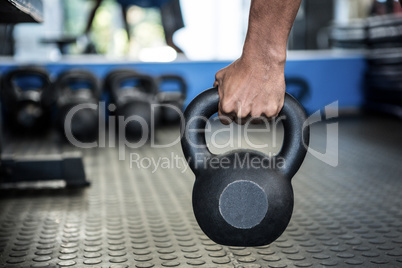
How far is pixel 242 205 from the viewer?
870 millimetres

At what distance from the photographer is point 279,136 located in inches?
131

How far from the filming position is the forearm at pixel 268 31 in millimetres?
847

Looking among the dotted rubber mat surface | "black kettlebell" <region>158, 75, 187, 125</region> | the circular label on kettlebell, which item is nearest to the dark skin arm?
the circular label on kettlebell

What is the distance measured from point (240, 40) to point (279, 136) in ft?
20.1

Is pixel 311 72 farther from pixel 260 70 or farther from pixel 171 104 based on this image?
pixel 260 70

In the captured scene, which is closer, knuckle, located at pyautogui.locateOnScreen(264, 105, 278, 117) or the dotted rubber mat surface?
knuckle, located at pyautogui.locateOnScreen(264, 105, 278, 117)

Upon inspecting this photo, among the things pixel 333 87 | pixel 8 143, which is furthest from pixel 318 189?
pixel 333 87

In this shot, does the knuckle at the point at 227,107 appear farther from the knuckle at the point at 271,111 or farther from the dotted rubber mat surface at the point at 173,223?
the dotted rubber mat surface at the point at 173,223

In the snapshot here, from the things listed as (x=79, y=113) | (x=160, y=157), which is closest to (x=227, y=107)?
(x=160, y=157)

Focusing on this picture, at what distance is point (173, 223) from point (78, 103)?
5.93 feet

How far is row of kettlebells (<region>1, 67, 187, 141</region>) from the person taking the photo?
118 inches

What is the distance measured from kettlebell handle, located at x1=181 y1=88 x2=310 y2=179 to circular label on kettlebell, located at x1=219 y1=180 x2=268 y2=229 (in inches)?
3.0

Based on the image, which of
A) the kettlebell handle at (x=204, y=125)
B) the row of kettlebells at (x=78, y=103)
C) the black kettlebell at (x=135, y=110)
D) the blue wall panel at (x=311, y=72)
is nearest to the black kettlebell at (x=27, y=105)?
the row of kettlebells at (x=78, y=103)

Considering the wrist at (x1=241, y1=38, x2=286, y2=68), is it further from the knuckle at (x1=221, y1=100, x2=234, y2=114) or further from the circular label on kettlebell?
the circular label on kettlebell
